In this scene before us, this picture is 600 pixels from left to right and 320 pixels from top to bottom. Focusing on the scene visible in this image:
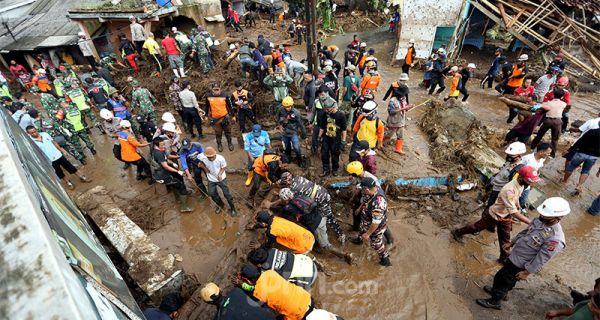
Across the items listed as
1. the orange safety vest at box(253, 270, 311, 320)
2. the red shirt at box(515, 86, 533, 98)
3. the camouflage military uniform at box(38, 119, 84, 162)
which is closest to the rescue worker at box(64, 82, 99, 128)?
the camouflage military uniform at box(38, 119, 84, 162)

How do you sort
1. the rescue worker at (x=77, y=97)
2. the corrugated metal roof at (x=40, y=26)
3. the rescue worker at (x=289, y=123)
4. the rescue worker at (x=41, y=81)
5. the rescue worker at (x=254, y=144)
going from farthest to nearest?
the corrugated metal roof at (x=40, y=26), the rescue worker at (x=41, y=81), the rescue worker at (x=77, y=97), the rescue worker at (x=289, y=123), the rescue worker at (x=254, y=144)

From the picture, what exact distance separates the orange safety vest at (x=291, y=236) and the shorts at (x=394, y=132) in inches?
160

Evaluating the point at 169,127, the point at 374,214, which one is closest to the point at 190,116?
the point at 169,127

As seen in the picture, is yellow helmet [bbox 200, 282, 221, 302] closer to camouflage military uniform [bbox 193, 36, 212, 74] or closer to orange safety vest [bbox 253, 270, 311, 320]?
orange safety vest [bbox 253, 270, 311, 320]

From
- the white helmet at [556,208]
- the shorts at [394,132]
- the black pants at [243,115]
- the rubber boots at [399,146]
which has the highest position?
the white helmet at [556,208]

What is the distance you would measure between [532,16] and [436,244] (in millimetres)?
11999

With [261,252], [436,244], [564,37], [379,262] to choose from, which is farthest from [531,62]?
[261,252]

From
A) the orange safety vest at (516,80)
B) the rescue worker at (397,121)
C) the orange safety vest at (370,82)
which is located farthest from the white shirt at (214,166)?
the orange safety vest at (516,80)

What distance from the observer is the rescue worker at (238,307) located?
136 inches

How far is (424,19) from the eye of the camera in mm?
13609

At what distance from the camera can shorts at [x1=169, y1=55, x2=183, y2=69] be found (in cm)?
1110

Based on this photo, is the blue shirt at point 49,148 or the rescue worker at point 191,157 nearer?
the rescue worker at point 191,157

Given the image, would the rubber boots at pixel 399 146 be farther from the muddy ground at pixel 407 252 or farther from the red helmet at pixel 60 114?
the red helmet at pixel 60 114

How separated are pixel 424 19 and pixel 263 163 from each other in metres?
11.6
